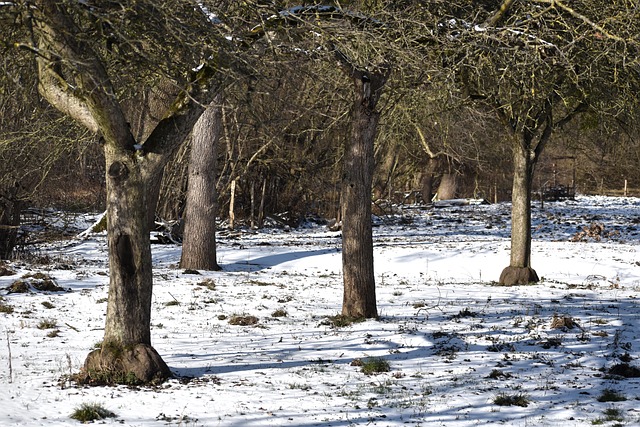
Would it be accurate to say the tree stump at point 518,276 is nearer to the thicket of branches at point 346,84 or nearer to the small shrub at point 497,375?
the thicket of branches at point 346,84

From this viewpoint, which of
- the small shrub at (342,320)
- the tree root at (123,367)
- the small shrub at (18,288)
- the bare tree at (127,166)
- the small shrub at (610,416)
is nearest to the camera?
the small shrub at (610,416)

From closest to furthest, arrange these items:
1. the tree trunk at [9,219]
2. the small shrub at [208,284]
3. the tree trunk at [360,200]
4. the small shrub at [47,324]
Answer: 1. the small shrub at [47,324]
2. the tree trunk at [360,200]
3. the small shrub at [208,284]
4. the tree trunk at [9,219]

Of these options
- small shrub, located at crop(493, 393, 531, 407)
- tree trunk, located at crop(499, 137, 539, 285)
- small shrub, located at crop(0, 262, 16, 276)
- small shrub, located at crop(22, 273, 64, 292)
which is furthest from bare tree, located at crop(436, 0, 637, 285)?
small shrub, located at crop(0, 262, 16, 276)

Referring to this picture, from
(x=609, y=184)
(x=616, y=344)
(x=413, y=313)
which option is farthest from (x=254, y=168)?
(x=609, y=184)

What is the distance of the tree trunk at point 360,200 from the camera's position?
9641mm

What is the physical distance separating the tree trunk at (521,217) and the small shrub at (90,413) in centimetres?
940

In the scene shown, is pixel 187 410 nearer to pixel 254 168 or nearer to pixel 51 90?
pixel 51 90

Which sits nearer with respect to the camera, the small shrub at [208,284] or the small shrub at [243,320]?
the small shrub at [243,320]

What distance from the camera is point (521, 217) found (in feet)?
45.4

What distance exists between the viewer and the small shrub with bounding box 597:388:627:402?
669 centimetres

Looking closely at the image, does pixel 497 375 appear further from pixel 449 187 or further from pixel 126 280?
pixel 449 187

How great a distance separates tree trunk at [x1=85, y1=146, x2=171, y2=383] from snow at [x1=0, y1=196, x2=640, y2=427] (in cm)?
29

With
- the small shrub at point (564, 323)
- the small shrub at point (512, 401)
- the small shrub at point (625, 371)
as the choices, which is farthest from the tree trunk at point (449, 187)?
the small shrub at point (512, 401)

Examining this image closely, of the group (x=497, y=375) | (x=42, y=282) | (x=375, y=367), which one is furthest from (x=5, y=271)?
(x=497, y=375)
